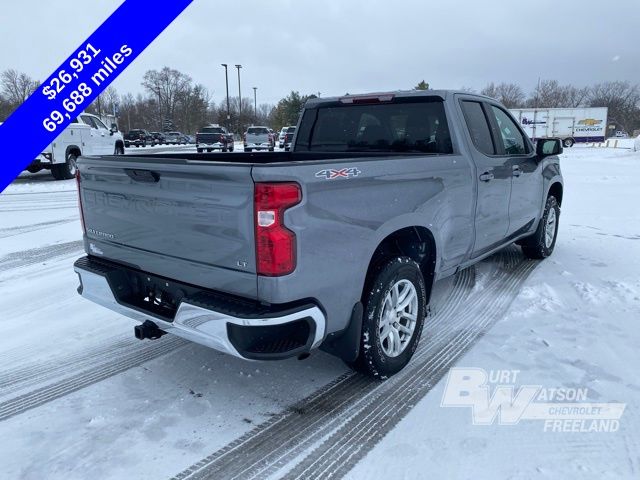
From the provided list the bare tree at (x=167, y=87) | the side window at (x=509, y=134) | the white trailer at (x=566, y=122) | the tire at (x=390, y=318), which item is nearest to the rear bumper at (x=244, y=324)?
the tire at (x=390, y=318)

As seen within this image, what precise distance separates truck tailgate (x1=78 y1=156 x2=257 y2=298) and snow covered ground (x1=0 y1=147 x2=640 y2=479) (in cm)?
83

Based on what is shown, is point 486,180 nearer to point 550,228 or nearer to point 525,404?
point 525,404

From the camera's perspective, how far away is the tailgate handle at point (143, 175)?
2.78 meters

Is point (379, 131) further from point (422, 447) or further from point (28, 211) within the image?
point (28, 211)

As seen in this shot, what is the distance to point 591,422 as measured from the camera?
110 inches

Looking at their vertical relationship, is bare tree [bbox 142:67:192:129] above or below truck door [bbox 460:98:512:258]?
above

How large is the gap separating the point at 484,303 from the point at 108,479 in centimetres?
349

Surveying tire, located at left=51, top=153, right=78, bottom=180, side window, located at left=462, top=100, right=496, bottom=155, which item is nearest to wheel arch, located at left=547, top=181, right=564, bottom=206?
side window, located at left=462, top=100, right=496, bottom=155

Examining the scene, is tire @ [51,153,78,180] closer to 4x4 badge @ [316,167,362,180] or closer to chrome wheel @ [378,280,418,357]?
chrome wheel @ [378,280,418,357]

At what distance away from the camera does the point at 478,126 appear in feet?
14.3

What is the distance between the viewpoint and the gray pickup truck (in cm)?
244

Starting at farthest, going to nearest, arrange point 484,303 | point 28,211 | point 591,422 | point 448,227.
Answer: point 28,211, point 484,303, point 448,227, point 591,422

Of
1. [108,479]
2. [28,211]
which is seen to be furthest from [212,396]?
[28,211]

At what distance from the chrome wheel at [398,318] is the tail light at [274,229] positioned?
3.15 ft
